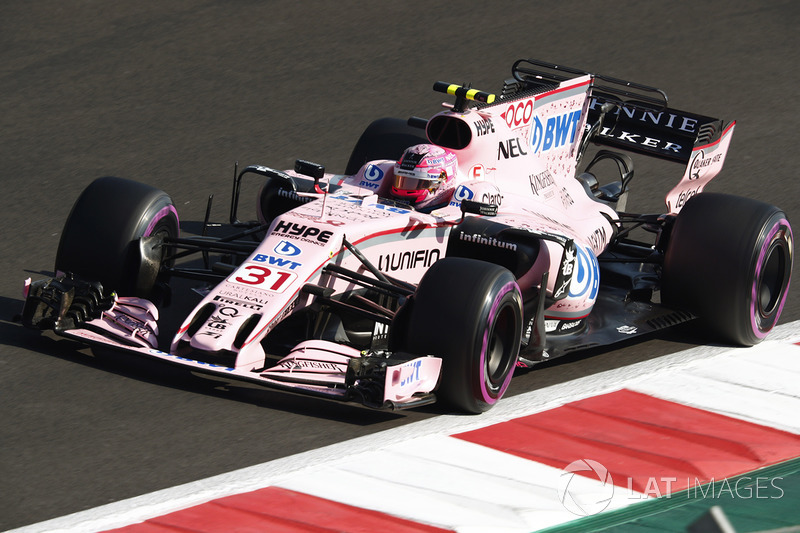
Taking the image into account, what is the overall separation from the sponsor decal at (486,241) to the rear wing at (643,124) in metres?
2.46

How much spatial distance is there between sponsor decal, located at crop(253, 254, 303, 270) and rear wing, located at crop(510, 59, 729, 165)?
3.39m

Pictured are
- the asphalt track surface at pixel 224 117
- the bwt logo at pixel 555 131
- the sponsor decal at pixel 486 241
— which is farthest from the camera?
the bwt logo at pixel 555 131

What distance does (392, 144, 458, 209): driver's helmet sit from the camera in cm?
848

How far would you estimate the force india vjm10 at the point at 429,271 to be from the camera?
7074 mm

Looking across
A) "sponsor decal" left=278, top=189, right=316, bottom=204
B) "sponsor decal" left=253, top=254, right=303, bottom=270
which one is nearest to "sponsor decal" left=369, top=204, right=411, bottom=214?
"sponsor decal" left=278, top=189, right=316, bottom=204

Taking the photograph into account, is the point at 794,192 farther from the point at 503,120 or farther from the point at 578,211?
the point at 503,120

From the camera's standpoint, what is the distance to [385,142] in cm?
1068

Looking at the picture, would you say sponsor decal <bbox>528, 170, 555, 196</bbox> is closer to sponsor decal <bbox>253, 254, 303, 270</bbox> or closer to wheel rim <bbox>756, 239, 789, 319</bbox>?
wheel rim <bbox>756, 239, 789, 319</bbox>

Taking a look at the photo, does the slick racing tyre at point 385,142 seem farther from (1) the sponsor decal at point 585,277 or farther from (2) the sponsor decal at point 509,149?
(1) the sponsor decal at point 585,277

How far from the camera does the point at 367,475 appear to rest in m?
6.42

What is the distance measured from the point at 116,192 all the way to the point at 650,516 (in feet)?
13.6

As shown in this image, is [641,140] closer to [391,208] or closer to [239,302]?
[391,208]

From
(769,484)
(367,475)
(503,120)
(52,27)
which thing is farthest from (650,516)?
(52,27)

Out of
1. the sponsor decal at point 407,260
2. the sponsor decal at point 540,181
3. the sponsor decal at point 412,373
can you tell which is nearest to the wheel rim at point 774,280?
the sponsor decal at point 540,181
